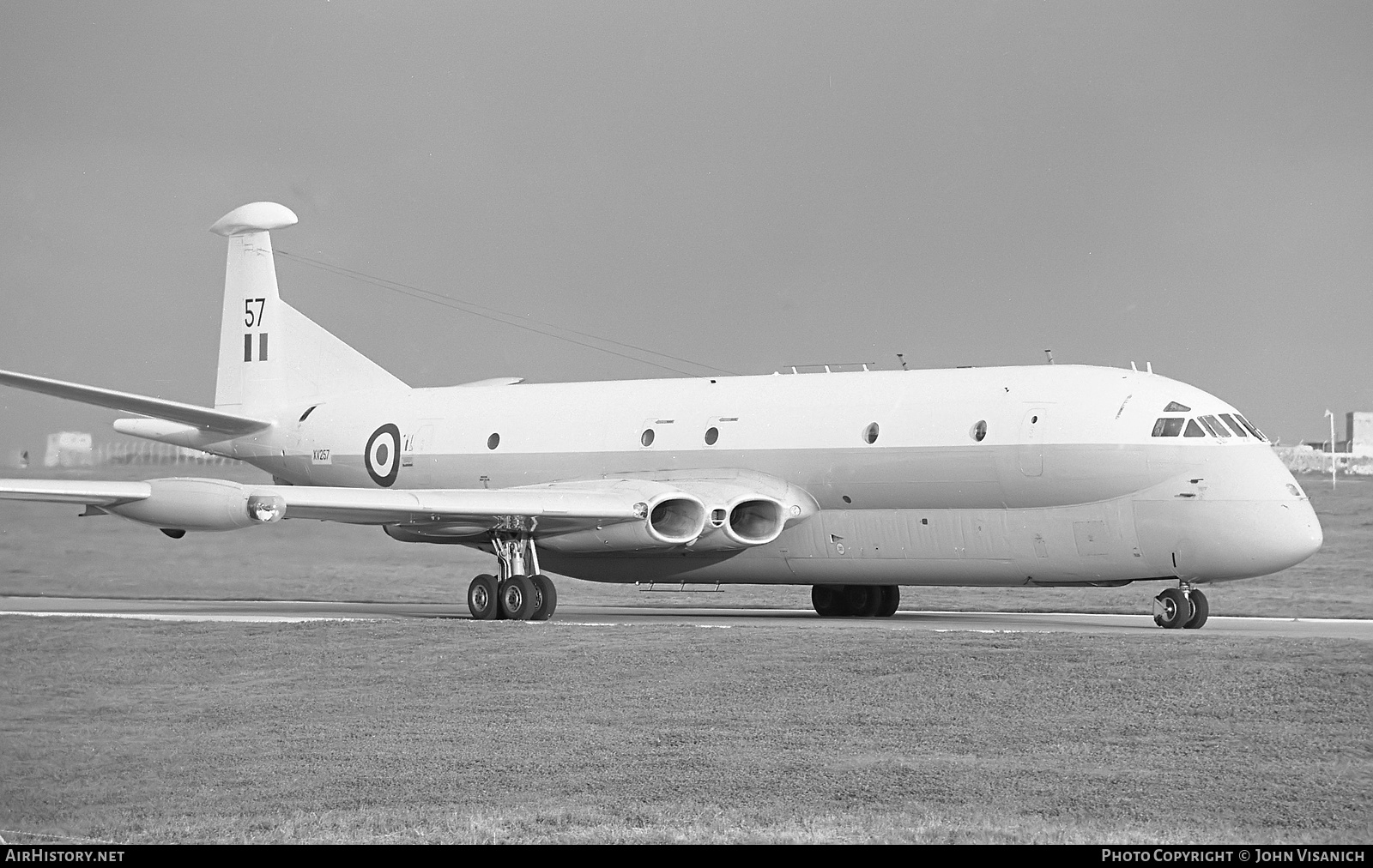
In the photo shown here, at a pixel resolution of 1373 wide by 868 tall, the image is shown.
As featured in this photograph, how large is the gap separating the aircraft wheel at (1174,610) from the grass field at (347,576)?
19.5ft

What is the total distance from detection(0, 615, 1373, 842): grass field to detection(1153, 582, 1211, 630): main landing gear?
4.24 meters

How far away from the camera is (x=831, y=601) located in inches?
948

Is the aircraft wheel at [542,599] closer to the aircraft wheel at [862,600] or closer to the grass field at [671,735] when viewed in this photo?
the grass field at [671,735]

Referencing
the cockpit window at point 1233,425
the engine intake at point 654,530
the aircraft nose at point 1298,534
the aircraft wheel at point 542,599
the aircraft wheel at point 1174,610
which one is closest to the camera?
the aircraft nose at point 1298,534

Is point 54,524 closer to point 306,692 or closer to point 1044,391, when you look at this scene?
point 306,692

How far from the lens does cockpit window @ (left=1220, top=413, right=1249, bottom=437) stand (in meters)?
19.2

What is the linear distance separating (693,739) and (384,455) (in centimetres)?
1606

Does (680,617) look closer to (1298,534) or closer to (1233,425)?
(1233,425)

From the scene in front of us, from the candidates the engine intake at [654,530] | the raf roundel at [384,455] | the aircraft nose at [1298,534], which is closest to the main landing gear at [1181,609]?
the aircraft nose at [1298,534]

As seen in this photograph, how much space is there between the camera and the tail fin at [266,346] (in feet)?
92.4

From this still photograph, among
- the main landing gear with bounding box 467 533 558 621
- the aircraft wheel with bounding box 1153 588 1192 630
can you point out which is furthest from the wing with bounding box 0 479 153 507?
the aircraft wheel with bounding box 1153 588 1192 630

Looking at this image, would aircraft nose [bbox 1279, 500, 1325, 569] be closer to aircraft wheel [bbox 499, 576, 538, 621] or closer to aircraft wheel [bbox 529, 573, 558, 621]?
aircraft wheel [bbox 529, 573, 558, 621]

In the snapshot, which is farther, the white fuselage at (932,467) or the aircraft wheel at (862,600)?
the aircraft wheel at (862,600)

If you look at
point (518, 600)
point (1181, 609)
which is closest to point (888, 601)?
point (1181, 609)
